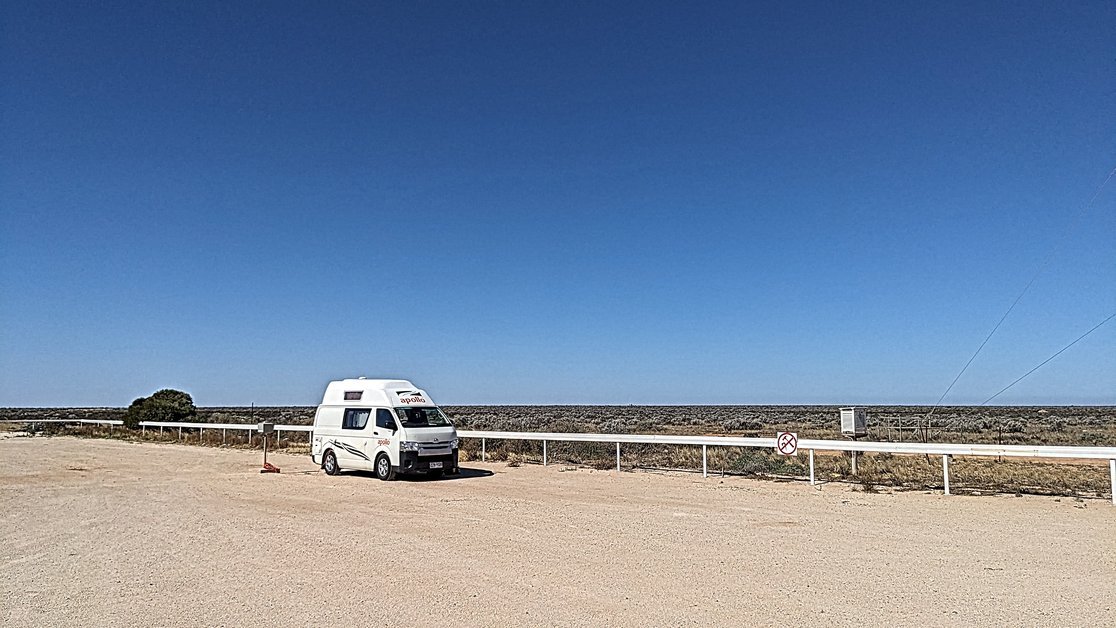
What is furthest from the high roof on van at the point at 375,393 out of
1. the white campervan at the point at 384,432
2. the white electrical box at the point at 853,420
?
the white electrical box at the point at 853,420

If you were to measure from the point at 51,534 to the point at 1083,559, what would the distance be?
13311 mm

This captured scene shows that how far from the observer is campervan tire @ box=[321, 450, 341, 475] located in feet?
72.7

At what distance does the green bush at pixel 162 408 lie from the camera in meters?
49.6

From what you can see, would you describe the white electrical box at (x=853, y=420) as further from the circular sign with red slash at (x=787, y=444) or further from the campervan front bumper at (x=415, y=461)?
the campervan front bumper at (x=415, y=461)

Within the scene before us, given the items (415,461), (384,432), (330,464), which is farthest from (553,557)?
(330,464)

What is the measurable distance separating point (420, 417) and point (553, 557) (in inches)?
443

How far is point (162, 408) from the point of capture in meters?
50.0

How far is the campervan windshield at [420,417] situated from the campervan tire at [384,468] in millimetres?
984

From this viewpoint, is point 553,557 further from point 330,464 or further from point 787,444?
point 330,464

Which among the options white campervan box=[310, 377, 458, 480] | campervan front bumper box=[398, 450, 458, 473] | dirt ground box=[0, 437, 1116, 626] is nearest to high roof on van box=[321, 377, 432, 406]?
white campervan box=[310, 377, 458, 480]

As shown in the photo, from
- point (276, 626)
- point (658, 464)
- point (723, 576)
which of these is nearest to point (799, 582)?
point (723, 576)

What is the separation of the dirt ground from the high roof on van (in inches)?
133

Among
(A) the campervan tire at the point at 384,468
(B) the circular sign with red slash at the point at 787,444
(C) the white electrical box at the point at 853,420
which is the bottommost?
(A) the campervan tire at the point at 384,468

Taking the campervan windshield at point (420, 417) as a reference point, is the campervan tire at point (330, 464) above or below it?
below
